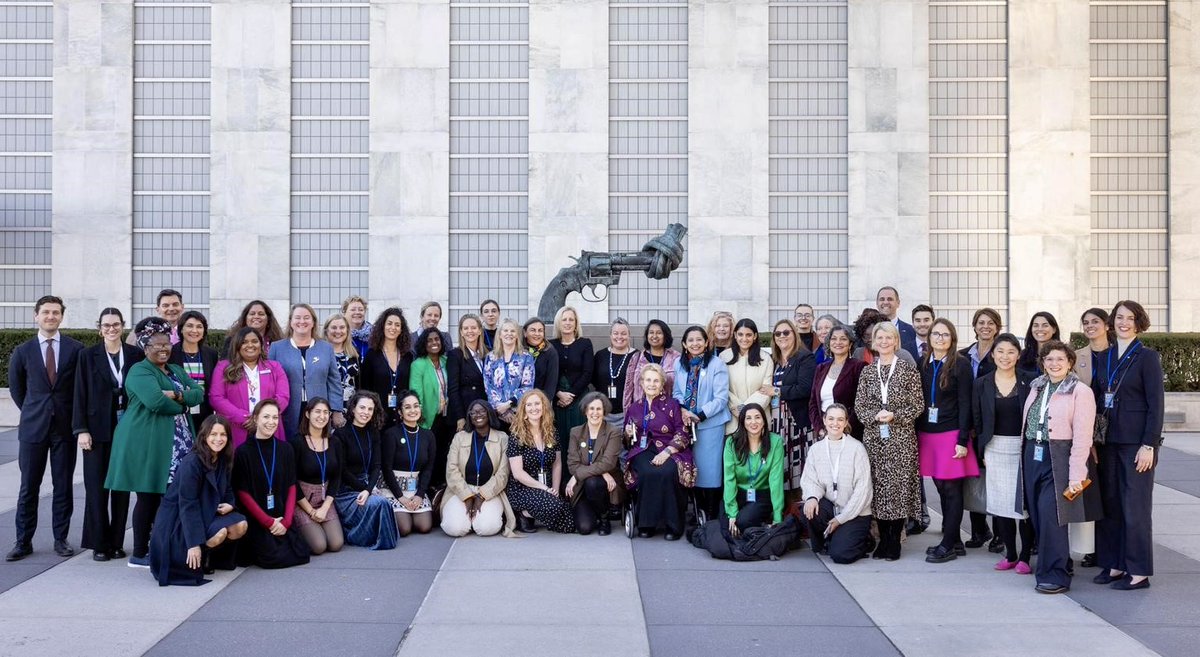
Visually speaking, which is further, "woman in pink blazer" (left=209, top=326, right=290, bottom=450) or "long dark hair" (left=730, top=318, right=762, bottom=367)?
"long dark hair" (left=730, top=318, right=762, bottom=367)

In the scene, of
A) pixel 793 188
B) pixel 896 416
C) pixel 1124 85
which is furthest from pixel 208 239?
pixel 1124 85

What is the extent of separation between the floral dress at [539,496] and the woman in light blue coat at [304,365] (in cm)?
170

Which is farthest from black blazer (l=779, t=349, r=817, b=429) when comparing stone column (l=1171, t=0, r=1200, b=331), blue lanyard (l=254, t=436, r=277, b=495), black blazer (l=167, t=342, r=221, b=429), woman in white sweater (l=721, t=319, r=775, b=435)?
stone column (l=1171, t=0, r=1200, b=331)

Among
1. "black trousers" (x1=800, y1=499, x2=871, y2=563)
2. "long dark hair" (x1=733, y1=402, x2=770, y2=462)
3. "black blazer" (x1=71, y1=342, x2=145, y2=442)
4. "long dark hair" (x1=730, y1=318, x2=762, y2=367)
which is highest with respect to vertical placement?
"long dark hair" (x1=730, y1=318, x2=762, y2=367)

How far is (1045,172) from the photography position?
2422 cm


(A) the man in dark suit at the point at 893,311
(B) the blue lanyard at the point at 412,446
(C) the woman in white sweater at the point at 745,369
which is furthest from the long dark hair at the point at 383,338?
(A) the man in dark suit at the point at 893,311

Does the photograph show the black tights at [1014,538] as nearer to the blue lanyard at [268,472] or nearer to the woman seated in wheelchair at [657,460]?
the woman seated in wheelchair at [657,460]

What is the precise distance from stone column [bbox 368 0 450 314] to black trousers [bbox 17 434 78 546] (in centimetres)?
1521

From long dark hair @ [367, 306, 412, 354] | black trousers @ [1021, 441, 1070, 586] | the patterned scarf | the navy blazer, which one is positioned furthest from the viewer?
the navy blazer

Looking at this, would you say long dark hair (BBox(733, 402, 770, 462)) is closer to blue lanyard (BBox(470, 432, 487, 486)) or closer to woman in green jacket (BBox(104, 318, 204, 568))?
blue lanyard (BBox(470, 432, 487, 486))

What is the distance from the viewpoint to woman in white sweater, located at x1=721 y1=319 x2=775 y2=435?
1024 centimetres

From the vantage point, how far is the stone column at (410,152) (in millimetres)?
24312

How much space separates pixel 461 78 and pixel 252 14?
4874mm

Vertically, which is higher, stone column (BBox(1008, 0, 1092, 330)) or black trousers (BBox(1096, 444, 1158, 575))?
stone column (BBox(1008, 0, 1092, 330))
